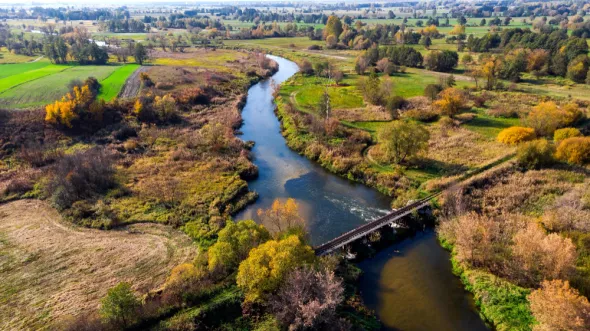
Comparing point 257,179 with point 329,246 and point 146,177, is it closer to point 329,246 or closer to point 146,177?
point 146,177

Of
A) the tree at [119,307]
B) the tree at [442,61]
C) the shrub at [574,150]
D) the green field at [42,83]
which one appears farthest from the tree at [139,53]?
the shrub at [574,150]

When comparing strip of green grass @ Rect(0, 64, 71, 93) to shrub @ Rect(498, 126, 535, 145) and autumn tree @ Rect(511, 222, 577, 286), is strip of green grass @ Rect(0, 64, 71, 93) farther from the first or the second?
shrub @ Rect(498, 126, 535, 145)

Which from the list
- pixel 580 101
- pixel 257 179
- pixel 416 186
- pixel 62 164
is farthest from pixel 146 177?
pixel 580 101

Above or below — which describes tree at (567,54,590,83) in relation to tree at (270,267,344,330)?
above

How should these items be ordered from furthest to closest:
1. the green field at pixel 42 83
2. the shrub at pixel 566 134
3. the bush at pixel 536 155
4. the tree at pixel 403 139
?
the green field at pixel 42 83
the shrub at pixel 566 134
the tree at pixel 403 139
the bush at pixel 536 155

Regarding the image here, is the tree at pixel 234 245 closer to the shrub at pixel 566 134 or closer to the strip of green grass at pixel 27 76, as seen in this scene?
the shrub at pixel 566 134

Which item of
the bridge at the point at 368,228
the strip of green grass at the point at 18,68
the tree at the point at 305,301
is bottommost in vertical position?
the bridge at the point at 368,228

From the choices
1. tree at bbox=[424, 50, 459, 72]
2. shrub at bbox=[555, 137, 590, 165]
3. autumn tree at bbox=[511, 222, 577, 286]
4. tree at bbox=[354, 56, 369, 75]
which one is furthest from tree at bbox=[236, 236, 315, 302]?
tree at bbox=[424, 50, 459, 72]
